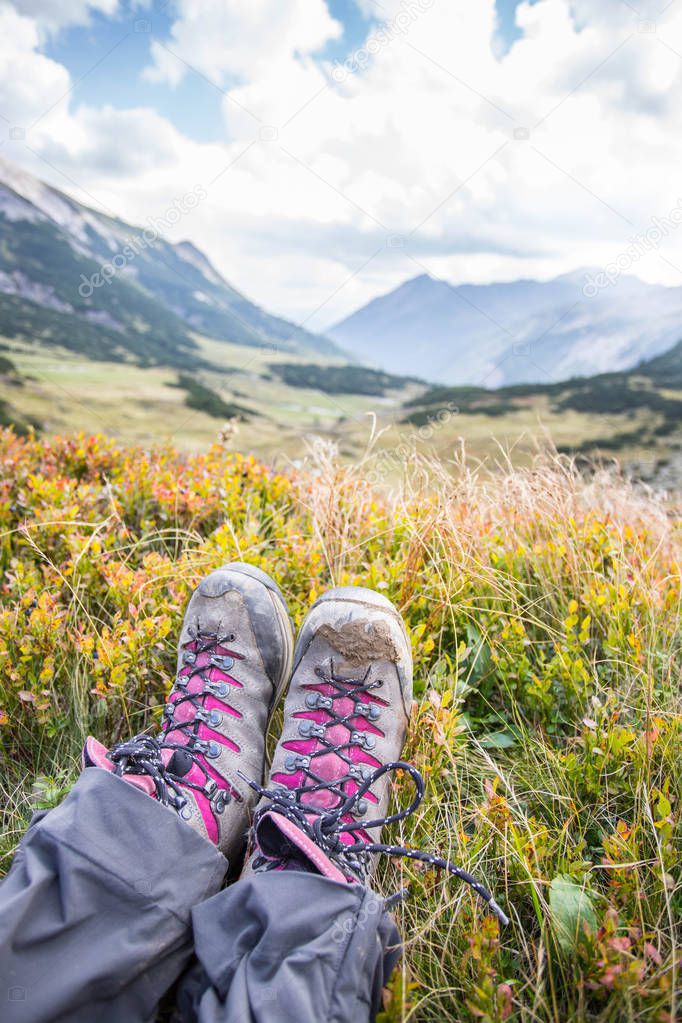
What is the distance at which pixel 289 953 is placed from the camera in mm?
1233

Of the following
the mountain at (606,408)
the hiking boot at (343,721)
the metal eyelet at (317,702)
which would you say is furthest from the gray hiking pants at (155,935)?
the mountain at (606,408)

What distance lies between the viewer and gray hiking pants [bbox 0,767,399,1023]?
116 centimetres

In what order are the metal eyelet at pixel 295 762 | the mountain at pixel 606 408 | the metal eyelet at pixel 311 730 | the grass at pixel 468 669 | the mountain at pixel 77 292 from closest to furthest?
the grass at pixel 468 669 < the metal eyelet at pixel 295 762 < the metal eyelet at pixel 311 730 < the mountain at pixel 606 408 < the mountain at pixel 77 292

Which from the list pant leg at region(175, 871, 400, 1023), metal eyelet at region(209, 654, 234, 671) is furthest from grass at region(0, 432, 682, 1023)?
metal eyelet at region(209, 654, 234, 671)

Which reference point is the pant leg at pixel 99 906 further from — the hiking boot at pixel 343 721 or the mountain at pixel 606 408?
the mountain at pixel 606 408

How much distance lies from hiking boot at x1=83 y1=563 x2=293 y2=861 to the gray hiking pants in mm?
233

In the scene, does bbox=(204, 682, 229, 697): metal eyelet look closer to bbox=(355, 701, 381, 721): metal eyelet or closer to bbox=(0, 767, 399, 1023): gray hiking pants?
bbox=(355, 701, 381, 721): metal eyelet

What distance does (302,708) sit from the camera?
6.95 feet

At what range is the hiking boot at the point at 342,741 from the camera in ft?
5.16

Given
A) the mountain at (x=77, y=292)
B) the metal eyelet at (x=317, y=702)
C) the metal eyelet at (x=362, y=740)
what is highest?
the mountain at (x=77, y=292)

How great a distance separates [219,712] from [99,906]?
79 centimetres

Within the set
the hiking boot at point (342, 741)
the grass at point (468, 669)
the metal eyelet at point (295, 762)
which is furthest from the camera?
the metal eyelet at point (295, 762)

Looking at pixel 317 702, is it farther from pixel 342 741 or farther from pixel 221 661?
pixel 221 661

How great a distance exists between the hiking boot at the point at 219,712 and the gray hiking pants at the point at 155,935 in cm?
23
